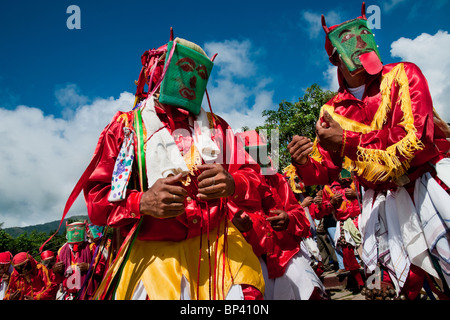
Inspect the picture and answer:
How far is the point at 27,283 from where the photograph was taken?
845 centimetres

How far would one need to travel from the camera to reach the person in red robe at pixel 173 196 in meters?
1.70

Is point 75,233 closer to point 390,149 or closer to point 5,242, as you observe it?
point 390,149

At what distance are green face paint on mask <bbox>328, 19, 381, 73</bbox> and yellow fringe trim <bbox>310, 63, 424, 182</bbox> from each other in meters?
0.29

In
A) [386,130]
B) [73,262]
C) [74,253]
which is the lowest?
[386,130]

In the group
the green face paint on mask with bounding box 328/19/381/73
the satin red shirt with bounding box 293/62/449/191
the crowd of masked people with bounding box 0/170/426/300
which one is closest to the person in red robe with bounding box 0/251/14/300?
the crowd of masked people with bounding box 0/170/426/300

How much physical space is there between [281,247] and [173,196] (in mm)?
1967

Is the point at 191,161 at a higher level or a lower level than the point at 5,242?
lower

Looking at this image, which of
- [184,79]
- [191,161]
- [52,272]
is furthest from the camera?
[52,272]

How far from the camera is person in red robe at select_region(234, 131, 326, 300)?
2947 mm

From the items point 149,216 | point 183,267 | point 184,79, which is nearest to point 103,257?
point 149,216

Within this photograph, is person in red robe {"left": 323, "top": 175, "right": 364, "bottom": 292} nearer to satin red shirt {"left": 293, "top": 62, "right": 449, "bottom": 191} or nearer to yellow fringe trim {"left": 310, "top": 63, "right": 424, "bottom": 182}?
satin red shirt {"left": 293, "top": 62, "right": 449, "bottom": 191}
